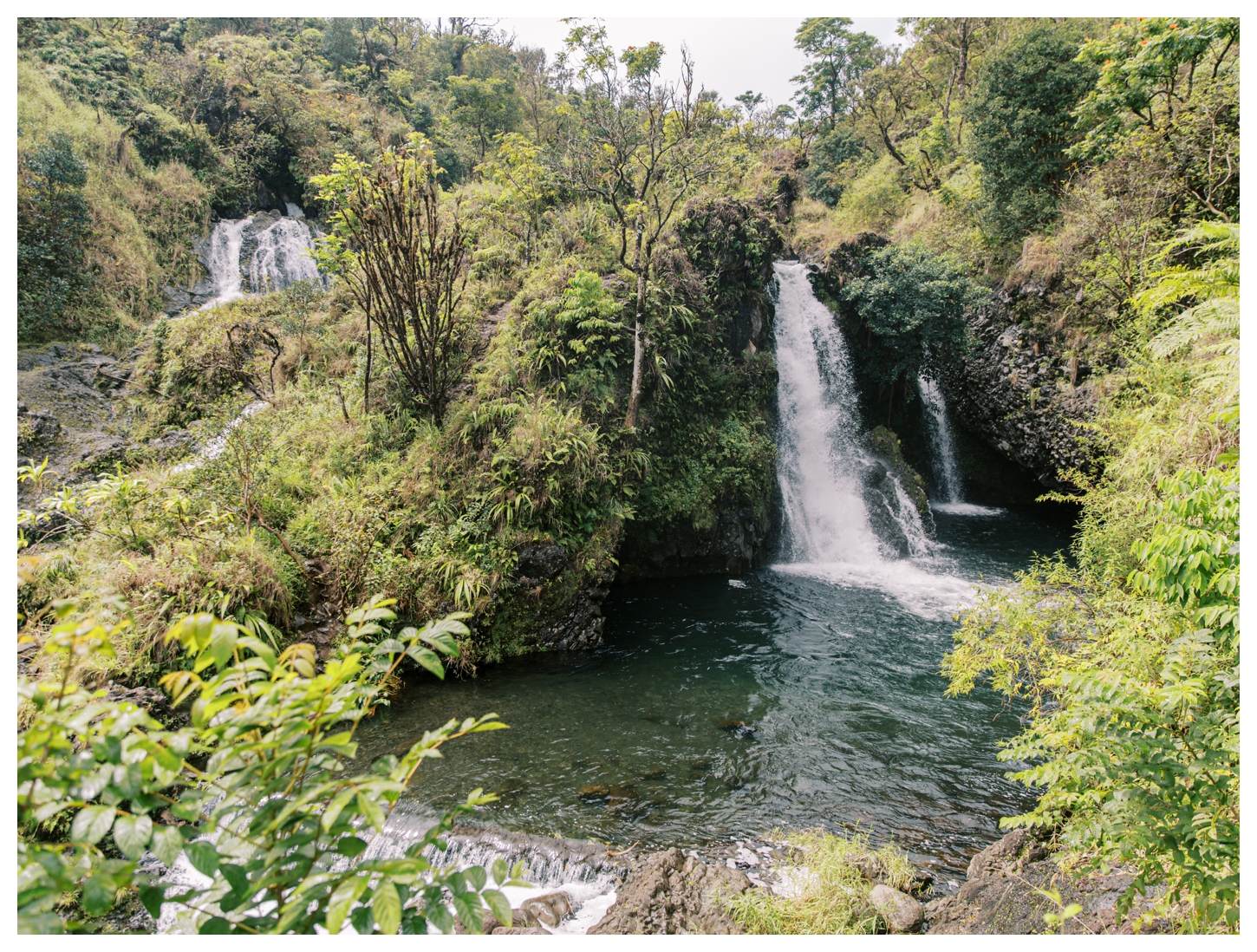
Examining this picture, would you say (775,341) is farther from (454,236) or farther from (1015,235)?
(454,236)

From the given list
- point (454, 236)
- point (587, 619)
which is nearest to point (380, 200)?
point (454, 236)

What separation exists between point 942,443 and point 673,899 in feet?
55.1

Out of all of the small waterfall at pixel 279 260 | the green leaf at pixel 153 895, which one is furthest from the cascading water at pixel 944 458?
the small waterfall at pixel 279 260

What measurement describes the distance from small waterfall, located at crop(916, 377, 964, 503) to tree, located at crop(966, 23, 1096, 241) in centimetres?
444

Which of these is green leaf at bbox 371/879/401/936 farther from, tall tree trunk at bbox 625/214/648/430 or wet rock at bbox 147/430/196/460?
wet rock at bbox 147/430/196/460

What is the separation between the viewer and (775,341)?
16.0 meters

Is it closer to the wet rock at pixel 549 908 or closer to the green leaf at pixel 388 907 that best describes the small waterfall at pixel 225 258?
the wet rock at pixel 549 908

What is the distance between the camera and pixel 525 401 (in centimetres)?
969

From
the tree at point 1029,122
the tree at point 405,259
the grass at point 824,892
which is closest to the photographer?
the grass at point 824,892

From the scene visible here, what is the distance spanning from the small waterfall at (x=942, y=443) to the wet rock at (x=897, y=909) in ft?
51.4

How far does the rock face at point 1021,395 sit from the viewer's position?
13078 mm

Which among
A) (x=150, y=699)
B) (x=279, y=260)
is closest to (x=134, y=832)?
(x=150, y=699)

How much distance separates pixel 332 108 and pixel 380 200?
17.6 metres

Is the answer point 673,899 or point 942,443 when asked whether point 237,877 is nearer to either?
point 673,899
